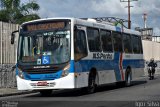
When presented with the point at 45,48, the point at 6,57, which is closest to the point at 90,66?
the point at 45,48

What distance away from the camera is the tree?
37094 mm

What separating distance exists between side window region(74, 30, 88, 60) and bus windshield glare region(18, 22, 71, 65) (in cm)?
40

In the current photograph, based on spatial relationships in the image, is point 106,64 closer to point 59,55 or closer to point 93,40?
point 93,40

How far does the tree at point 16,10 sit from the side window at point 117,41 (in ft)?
49.2

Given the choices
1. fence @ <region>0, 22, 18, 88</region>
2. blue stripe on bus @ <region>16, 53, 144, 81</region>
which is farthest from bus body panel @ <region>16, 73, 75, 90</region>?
fence @ <region>0, 22, 18, 88</region>

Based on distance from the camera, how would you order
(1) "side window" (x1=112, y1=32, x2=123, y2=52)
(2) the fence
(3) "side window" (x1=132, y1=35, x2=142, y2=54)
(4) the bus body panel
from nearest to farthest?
(4) the bus body panel < (1) "side window" (x1=112, y1=32, x2=123, y2=52) < (2) the fence < (3) "side window" (x1=132, y1=35, x2=142, y2=54)

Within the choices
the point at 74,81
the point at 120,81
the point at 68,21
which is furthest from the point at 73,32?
the point at 120,81

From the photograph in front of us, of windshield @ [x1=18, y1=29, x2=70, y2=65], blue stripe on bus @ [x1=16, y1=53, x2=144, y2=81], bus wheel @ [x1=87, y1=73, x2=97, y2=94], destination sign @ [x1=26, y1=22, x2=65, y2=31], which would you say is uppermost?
destination sign @ [x1=26, y1=22, x2=65, y2=31]

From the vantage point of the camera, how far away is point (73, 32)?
17875 millimetres

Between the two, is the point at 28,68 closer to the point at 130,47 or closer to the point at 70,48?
the point at 70,48

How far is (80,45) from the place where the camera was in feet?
60.3

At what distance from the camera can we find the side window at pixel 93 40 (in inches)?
766

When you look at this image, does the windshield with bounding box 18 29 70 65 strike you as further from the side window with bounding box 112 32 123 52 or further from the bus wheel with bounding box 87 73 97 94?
the side window with bounding box 112 32 123 52

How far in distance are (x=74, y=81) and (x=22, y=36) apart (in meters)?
3.15
